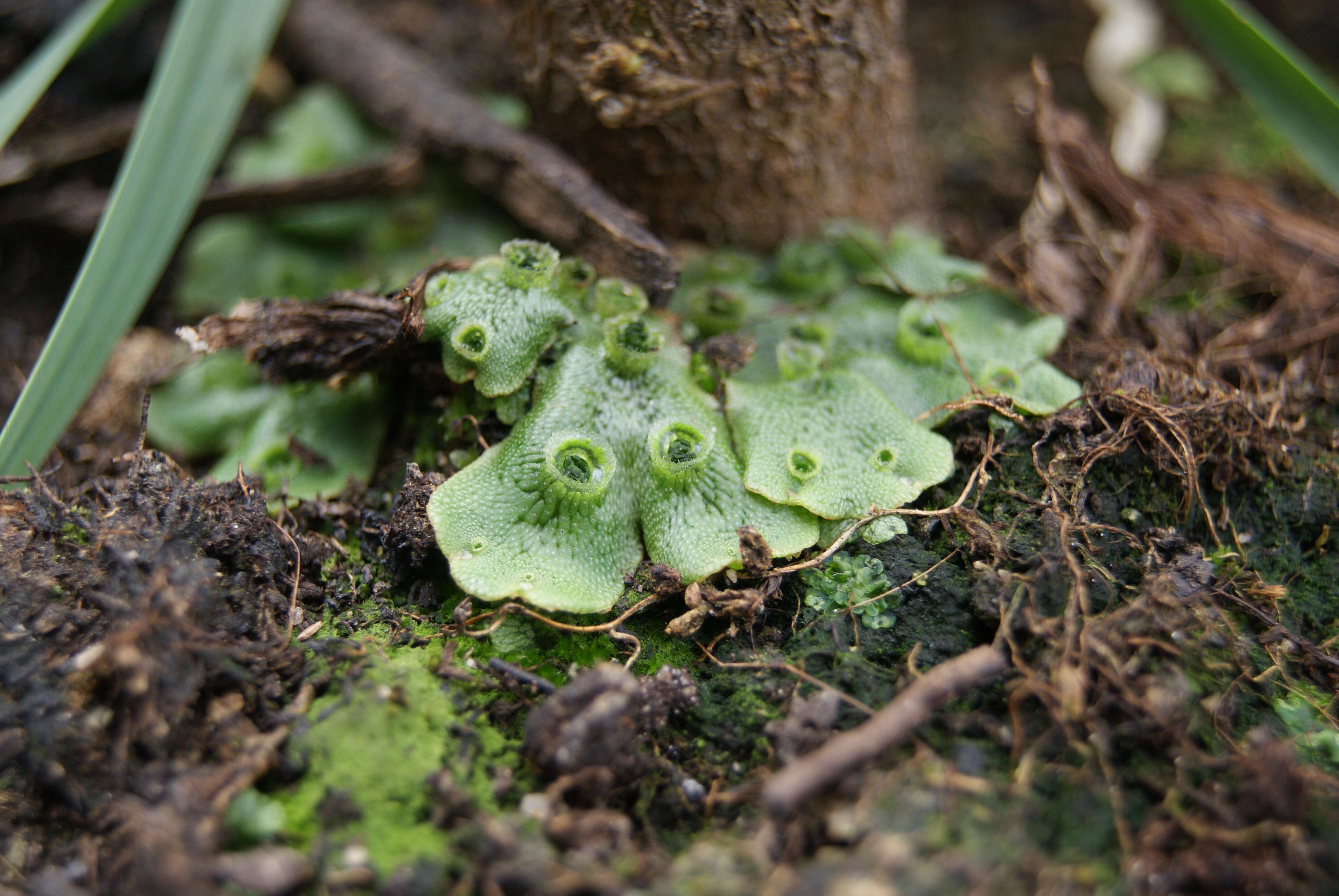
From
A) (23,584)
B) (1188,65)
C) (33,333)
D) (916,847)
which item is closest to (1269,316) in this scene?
(1188,65)

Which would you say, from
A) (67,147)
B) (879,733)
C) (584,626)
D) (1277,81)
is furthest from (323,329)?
(1277,81)

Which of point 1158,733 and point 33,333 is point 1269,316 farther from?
point 33,333

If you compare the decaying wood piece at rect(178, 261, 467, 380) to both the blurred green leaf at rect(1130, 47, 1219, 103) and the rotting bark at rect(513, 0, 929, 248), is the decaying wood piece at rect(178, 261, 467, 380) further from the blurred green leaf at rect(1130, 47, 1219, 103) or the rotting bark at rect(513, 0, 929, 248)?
the blurred green leaf at rect(1130, 47, 1219, 103)

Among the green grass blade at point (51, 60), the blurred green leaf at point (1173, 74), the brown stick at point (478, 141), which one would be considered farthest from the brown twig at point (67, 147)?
the blurred green leaf at point (1173, 74)

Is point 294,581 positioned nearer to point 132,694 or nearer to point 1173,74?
point 132,694

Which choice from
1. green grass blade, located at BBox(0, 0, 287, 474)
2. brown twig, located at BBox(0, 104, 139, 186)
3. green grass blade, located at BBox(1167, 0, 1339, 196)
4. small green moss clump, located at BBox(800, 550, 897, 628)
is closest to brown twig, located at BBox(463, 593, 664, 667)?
small green moss clump, located at BBox(800, 550, 897, 628)

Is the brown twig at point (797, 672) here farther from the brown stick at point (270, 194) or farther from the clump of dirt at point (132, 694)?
the brown stick at point (270, 194)
